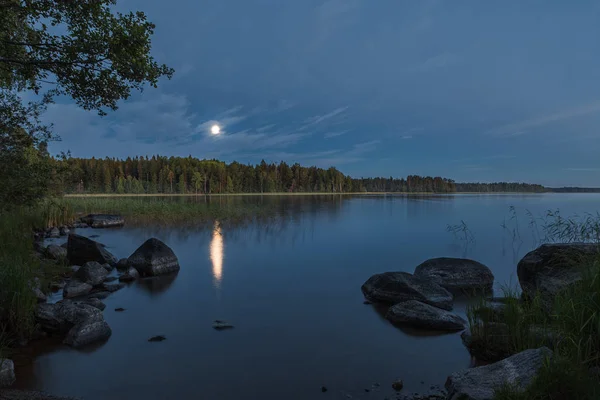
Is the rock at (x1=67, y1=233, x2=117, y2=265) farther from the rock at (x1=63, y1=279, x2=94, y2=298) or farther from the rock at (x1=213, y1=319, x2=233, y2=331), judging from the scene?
the rock at (x1=213, y1=319, x2=233, y2=331)

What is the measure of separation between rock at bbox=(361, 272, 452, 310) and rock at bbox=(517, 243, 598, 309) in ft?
8.27

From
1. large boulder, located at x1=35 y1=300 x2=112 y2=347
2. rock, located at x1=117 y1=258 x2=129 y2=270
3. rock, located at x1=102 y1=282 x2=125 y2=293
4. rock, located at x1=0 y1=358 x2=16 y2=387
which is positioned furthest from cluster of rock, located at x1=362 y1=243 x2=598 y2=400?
rock, located at x1=117 y1=258 x2=129 y2=270

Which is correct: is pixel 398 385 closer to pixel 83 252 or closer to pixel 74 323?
pixel 74 323

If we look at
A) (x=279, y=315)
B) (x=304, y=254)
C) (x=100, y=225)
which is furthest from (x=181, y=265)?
(x=100, y=225)

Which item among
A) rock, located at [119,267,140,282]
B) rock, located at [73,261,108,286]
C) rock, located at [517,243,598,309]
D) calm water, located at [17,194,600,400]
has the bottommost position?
calm water, located at [17,194,600,400]

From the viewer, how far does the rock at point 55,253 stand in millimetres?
17145

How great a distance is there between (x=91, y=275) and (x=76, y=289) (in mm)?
1405

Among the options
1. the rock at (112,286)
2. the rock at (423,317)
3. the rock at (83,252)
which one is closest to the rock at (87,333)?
the rock at (112,286)

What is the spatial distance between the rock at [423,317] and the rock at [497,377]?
12.8ft

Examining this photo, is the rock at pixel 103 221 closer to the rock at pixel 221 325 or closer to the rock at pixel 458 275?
the rock at pixel 221 325

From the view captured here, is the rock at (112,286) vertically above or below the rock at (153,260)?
below

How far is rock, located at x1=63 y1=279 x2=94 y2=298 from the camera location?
12146 mm

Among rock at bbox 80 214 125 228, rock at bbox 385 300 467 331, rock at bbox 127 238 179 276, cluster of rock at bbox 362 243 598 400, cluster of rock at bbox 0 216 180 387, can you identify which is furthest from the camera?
rock at bbox 80 214 125 228

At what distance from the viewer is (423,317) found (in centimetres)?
1001
